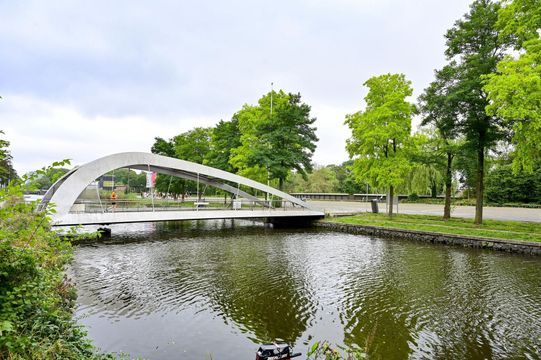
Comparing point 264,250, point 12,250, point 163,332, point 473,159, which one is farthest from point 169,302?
point 473,159

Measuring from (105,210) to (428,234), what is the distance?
19702 millimetres

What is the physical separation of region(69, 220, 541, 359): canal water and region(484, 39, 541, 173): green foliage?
579cm

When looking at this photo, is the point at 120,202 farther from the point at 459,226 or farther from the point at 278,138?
the point at 459,226

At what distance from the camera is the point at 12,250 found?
4.34 metres

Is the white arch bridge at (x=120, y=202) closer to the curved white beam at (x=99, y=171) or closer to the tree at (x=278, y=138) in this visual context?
the curved white beam at (x=99, y=171)

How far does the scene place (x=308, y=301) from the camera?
952 cm

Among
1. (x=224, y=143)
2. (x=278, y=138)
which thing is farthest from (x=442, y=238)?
(x=224, y=143)

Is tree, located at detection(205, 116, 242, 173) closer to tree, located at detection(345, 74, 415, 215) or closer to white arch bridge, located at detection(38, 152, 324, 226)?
white arch bridge, located at detection(38, 152, 324, 226)

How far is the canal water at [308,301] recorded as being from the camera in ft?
22.9

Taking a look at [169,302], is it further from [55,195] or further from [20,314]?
[55,195]

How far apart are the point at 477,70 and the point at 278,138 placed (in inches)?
605

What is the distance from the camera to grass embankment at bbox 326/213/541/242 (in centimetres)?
1794

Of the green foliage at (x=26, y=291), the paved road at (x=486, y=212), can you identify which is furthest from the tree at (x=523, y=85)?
the green foliage at (x=26, y=291)

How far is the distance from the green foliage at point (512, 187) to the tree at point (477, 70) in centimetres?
2462
